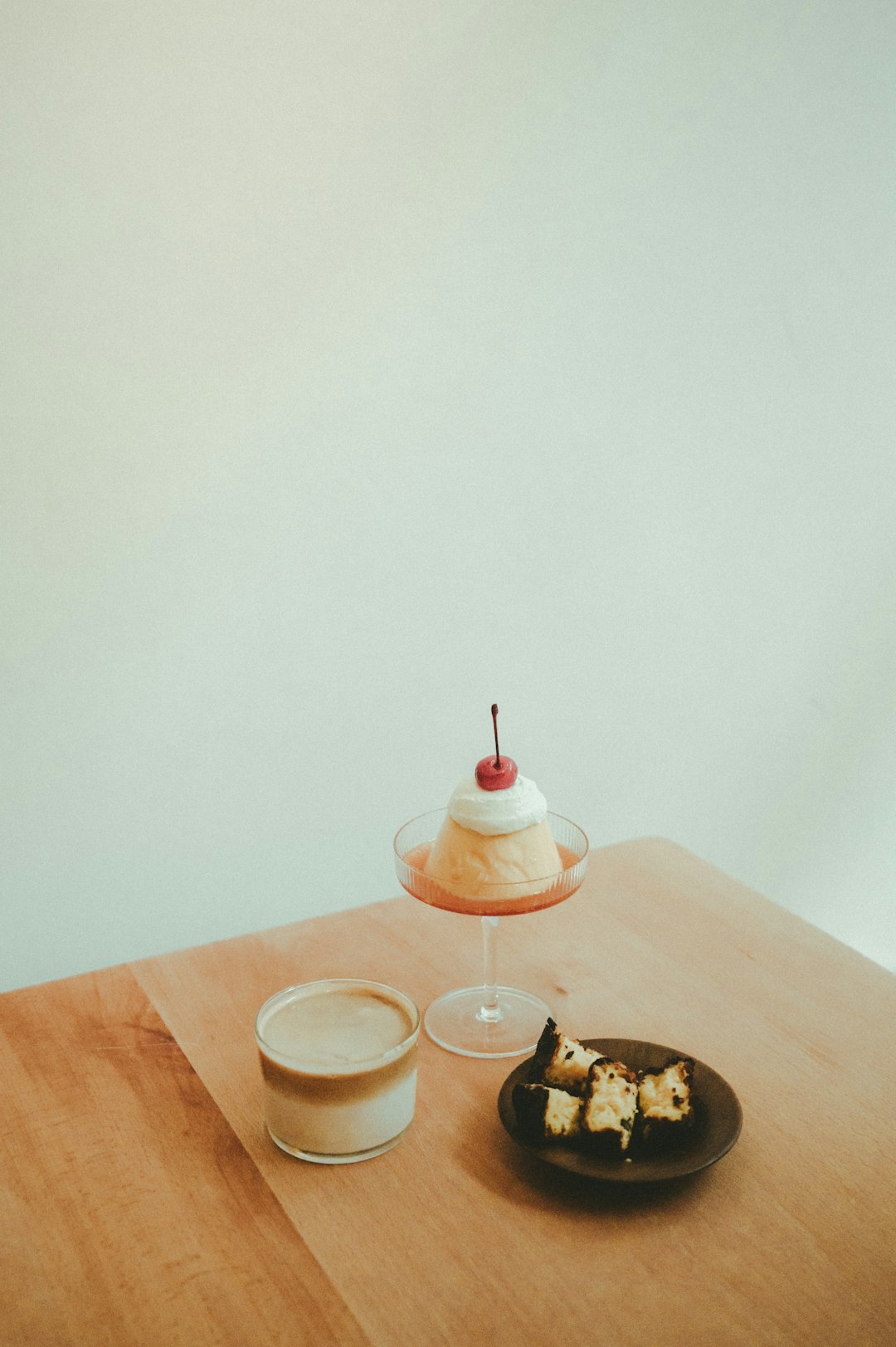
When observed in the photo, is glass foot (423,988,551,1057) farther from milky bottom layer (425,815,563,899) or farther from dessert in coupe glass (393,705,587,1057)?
milky bottom layer (425,815,563,899)

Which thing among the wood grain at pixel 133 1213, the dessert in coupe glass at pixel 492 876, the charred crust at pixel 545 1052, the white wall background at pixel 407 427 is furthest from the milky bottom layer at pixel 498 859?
the white wall background at pixel 407 427

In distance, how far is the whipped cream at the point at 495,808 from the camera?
959mm

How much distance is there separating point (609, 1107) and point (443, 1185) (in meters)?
0.13

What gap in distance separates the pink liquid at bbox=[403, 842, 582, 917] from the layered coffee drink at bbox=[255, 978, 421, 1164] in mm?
113

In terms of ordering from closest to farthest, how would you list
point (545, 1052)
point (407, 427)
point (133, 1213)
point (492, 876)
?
point (133, 1213), point (545, 1052), point (492, 876), point (407, 427)

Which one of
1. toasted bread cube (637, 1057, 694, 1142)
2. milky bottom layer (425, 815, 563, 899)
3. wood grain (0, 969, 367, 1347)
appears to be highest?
milky bottom layer (425, 815, 563, 899)

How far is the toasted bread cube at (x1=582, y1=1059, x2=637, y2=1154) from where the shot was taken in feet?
2.51

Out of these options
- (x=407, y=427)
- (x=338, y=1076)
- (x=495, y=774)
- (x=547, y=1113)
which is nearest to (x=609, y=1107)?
(x=547, y=1113)

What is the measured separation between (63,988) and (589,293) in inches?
53.2

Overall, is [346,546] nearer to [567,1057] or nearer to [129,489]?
[129,489]

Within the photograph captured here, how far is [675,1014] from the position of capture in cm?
98

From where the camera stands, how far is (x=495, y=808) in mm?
961

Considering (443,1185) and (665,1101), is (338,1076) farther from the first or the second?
(665,1101)

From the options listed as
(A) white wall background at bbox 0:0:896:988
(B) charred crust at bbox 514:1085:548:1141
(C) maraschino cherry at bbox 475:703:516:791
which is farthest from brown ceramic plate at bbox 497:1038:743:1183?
(A) white wall background at bbox 0:0:896:988
